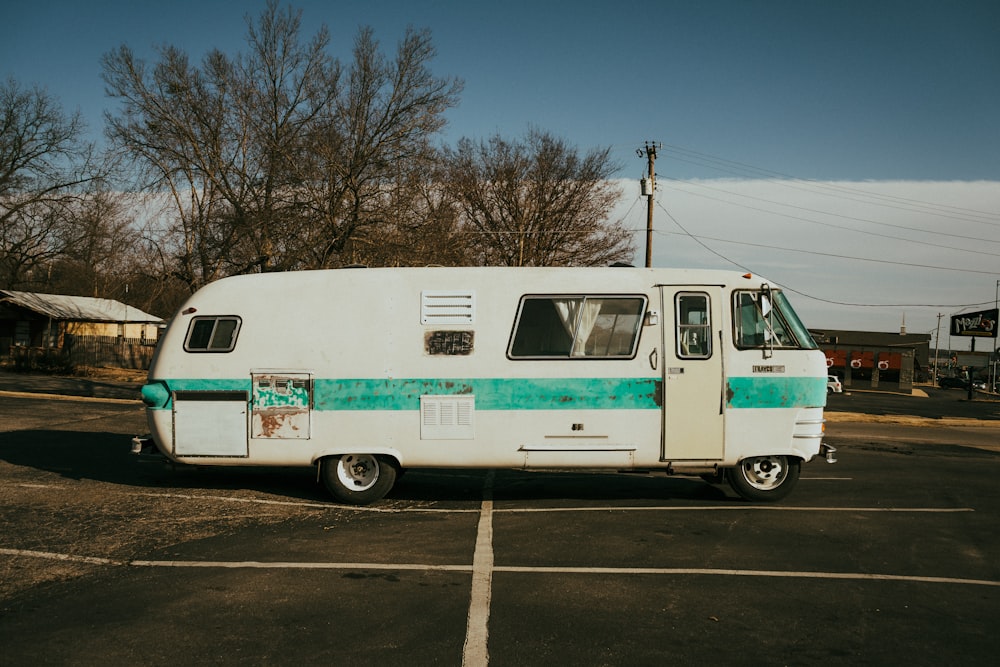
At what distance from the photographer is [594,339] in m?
9.37

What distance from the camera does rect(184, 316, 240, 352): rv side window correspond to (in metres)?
9.59

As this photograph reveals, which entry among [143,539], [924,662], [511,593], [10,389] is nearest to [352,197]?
[10,389]

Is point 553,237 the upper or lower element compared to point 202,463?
upper

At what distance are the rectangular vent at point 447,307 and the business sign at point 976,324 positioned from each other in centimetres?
5650

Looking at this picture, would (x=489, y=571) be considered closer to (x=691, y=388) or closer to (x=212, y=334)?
(x=691, y=388)

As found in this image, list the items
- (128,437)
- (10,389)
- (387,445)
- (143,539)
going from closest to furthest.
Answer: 1. (143,539)
2. (387,445)
3. (128,437)
4. (10,389)

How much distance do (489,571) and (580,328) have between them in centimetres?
352

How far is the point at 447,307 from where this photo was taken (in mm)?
9406

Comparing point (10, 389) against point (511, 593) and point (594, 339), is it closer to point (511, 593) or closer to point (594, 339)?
point (594, 339)

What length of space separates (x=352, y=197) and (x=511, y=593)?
2169 centimetres

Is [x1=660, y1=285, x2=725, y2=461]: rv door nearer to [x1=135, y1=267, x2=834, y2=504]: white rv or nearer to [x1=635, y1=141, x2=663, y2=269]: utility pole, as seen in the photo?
[x1=135, y1=267, x2=834, y2=504]: white rv

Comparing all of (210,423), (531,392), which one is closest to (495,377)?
(531,392)

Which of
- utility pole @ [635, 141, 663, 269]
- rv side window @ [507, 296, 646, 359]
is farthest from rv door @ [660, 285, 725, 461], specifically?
utility pole @ [635, 141, 663, 269]

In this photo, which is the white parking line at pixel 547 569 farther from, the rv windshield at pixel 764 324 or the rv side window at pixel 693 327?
the rv windshield at pixel 764 324
